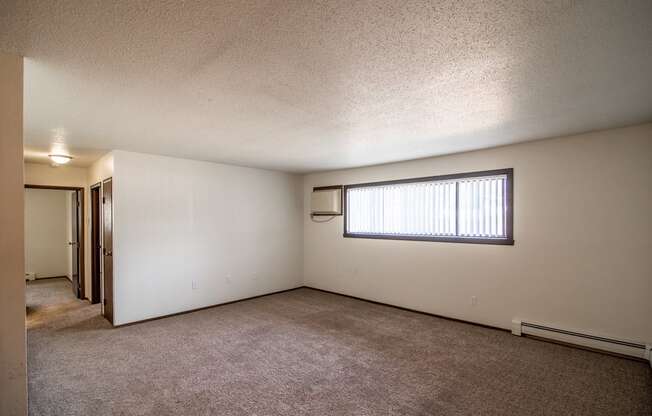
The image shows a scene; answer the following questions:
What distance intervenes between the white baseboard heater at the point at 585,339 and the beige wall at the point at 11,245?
4.51 meters

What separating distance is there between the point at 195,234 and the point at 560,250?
4947 millimetres

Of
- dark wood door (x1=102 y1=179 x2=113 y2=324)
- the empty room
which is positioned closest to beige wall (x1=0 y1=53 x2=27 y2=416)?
the empty room

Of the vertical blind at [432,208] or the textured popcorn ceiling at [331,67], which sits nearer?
the textured popcorn ceiling at [331,67]

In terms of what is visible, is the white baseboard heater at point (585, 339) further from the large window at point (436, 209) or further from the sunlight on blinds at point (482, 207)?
the sunlight on blinds at point (482, 207)

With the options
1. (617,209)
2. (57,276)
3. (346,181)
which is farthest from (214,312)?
(57,276)

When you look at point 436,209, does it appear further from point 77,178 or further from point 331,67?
point 77,178

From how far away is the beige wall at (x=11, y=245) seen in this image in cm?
170

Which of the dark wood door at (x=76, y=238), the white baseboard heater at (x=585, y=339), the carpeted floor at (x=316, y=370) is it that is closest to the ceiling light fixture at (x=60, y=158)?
the dark wood door at (x=76, y=238)

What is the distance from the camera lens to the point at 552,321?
11.7ft

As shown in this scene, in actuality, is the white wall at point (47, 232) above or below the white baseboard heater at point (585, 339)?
above

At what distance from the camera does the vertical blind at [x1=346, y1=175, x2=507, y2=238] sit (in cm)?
408

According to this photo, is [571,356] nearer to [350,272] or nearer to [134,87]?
[350,272]

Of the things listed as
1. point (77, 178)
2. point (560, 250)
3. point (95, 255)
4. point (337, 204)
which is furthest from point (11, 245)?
point (77, 178)

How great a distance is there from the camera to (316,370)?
2916mm
